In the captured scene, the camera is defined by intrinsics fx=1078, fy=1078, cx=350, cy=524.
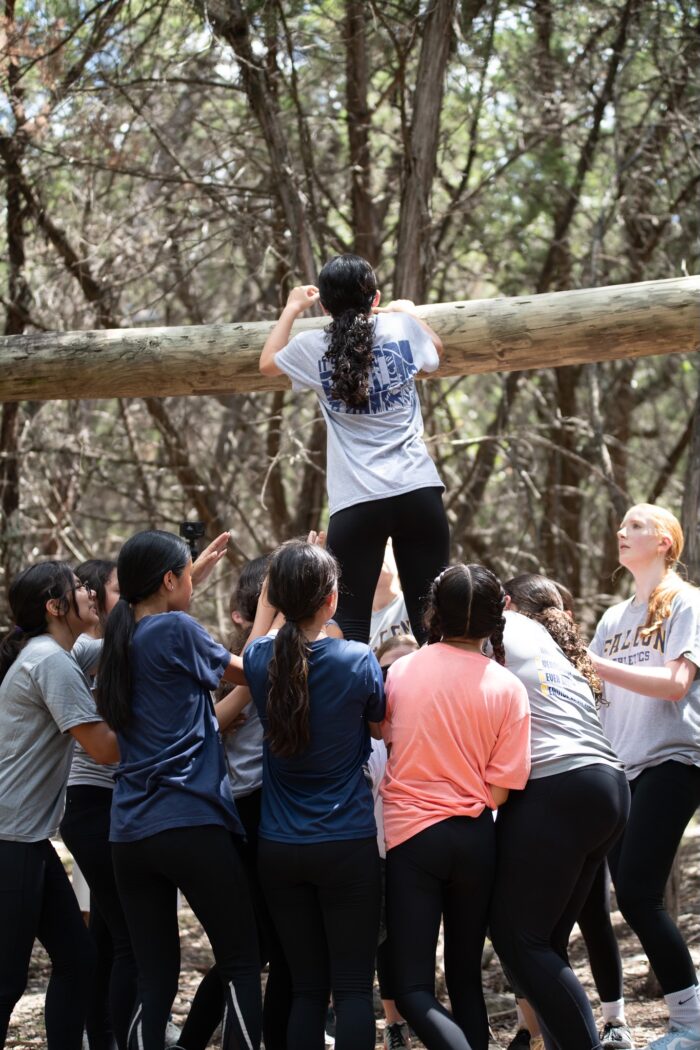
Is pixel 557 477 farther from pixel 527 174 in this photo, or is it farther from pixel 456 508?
pixel 527 174

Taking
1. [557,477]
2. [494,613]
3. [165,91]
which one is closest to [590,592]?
[557,477]

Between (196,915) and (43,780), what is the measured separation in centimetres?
75

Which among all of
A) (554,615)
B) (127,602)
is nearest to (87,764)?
(127,602)

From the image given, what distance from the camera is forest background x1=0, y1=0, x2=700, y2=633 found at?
646cm

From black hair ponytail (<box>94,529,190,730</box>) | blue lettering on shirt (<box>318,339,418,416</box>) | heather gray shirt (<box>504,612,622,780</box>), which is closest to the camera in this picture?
black hair ponytail (<box>94,529,190,730</box>)

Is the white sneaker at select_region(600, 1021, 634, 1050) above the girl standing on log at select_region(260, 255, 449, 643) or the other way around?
the other way around

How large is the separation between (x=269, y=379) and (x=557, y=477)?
16.6 feet

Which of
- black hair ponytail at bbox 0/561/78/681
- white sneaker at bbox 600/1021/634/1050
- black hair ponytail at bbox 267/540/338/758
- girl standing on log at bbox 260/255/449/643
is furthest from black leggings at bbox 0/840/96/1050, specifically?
white sneaker at bbox 600/1021/634/1050

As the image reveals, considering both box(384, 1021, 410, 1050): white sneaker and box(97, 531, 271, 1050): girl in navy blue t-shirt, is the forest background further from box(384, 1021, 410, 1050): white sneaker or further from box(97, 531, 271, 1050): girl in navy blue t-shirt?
box(384, 1021, 410, 1050): white sneaker

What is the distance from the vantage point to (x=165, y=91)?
7.75 m

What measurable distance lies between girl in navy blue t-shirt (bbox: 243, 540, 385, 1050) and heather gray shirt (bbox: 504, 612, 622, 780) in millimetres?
502

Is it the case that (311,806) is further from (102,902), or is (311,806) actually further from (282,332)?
(282,332)

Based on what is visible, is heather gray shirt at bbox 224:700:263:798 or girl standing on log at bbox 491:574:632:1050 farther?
heather gray shirt at bbox 224:700:263:798

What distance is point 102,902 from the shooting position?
360cm
